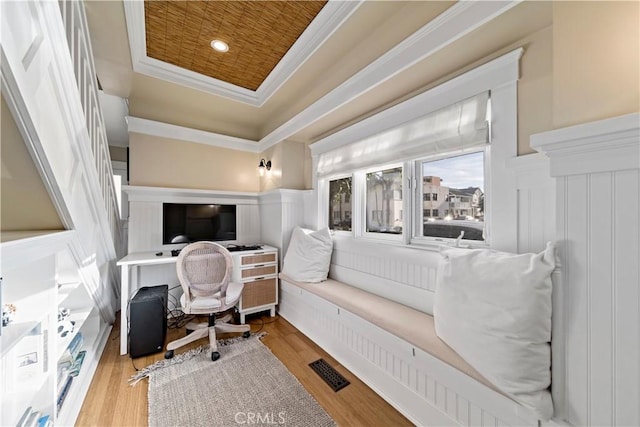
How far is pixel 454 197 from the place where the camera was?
5.78 feet

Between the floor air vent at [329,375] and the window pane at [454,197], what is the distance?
1307 millimetres

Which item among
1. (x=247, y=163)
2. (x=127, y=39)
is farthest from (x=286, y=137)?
(x=127, y=39)

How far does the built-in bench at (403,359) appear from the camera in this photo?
114cm

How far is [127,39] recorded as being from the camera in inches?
71.4

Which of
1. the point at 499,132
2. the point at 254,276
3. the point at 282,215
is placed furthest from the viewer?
the point at 282,215

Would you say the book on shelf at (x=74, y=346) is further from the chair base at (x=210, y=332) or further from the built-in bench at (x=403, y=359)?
the built-in bench at (x=403, y=359)

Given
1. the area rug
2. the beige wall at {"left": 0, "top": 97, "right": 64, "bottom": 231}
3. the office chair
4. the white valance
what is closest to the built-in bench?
the area rug

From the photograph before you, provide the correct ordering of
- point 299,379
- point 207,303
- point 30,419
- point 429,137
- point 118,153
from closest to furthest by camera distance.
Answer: point 30,419
point 429,137
point 299,379
point 207,303
point 118,153

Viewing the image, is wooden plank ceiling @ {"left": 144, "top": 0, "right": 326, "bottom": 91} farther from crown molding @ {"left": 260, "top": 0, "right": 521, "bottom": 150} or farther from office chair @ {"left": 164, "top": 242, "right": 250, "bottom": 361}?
office chair @ {"left": 164, "top": 242, "right": 250, "bottom": 361}

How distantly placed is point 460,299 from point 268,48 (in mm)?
2297

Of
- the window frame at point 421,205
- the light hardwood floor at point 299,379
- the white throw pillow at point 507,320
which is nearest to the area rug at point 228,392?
the light hardwood floor at point 299,379

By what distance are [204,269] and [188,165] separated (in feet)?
5.22

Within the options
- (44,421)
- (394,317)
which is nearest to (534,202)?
(394,317)

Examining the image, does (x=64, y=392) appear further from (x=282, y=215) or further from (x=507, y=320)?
(x=507, y=320)
